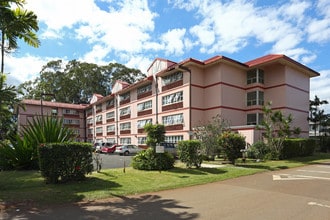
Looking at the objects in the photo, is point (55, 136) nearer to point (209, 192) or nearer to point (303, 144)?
point (209, 192)

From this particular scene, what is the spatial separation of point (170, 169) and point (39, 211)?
27.9 feet

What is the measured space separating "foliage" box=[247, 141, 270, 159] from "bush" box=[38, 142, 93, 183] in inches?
592

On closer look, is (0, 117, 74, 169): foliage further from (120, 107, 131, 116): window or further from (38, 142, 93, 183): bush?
(120, 107, 131, 116): window

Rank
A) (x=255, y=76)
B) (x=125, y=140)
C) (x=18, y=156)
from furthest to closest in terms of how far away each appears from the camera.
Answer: (x=125, y=140) < (x=255, y=76) < (x=18, y=156)

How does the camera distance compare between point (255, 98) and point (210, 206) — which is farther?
point (255, 98)

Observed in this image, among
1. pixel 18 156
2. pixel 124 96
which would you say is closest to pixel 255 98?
pixel 124 96

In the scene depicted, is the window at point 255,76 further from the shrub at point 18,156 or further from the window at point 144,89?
the shrub at point 18,156

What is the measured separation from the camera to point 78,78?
64.3 meters

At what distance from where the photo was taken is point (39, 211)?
6.81m

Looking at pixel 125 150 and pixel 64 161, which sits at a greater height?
pixel 64 161

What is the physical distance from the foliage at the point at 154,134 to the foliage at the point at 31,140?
3956 mm

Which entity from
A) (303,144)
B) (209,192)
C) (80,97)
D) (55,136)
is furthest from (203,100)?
(80,97)

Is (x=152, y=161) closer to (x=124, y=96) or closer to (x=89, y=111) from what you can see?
(x=124, y=96)

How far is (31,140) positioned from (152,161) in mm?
5979
